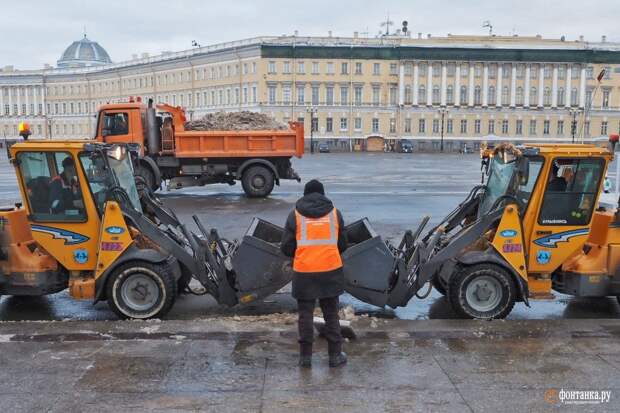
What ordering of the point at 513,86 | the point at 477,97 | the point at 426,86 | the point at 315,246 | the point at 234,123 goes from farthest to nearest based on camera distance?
the point at 477,97, the point at 513,86, the point at 426,86, the point at 234,123, the point at 315,246

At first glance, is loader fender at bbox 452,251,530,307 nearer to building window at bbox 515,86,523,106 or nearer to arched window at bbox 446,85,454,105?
arched window at bbox 446,85,454,105

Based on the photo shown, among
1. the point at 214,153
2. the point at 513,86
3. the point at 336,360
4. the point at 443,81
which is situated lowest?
the point at 336,360

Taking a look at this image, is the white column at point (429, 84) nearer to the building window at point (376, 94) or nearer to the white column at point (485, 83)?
the building window at point (376, 94)

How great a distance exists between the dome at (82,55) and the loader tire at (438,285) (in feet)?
434

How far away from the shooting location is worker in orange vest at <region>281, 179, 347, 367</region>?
524 centimetres

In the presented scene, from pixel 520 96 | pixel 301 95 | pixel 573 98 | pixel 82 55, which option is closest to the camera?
pixel 301 95

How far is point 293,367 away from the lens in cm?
535

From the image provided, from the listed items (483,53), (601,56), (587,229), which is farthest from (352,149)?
(587,229)

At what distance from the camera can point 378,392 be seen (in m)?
4.86

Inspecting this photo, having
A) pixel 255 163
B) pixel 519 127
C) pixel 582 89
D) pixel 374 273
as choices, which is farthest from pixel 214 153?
pixel 582 89

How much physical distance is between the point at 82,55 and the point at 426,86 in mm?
76111

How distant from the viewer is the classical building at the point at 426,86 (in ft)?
286

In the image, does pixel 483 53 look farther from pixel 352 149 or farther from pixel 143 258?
pixel 143 258

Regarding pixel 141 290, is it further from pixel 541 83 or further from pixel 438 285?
pixel 541 83
